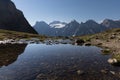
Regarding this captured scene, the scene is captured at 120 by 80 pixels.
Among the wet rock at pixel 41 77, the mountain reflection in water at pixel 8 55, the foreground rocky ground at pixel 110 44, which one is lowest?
the wet rock at pixel 41 77

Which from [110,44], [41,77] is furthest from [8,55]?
[110,44]

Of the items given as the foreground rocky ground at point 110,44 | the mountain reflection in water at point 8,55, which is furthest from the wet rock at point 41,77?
the foreground rocky ground at point 110,44

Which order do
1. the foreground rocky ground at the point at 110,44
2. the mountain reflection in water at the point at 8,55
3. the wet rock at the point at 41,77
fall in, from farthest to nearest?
the foreground rocky ground at the point at 110,44 < the mountain reflection in water at the point at 8,55 < the wet rock at the point at 41,77

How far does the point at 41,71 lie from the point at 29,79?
3953 millimetres

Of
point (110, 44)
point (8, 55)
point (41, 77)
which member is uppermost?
point (110, 44)

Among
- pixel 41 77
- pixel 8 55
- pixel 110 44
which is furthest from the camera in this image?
pixel 110 44

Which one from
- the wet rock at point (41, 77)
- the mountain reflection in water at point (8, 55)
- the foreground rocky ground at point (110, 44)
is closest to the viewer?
the wet rock at point (41, 77)

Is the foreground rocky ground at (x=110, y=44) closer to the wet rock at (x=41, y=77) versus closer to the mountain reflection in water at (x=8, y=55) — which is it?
the wet rock at (x=41, y=77)

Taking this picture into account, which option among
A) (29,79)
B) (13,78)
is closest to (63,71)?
(29,79)

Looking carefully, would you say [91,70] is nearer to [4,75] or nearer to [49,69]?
[49,69]

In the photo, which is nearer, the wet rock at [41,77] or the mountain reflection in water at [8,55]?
the wet rock at [41,77]

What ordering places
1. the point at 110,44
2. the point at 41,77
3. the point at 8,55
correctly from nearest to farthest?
the point at 41,77
the point at 8,55
the point at 110,44

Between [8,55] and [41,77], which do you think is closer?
[41,77]

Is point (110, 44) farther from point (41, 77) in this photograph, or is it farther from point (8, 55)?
point (41, 77)
